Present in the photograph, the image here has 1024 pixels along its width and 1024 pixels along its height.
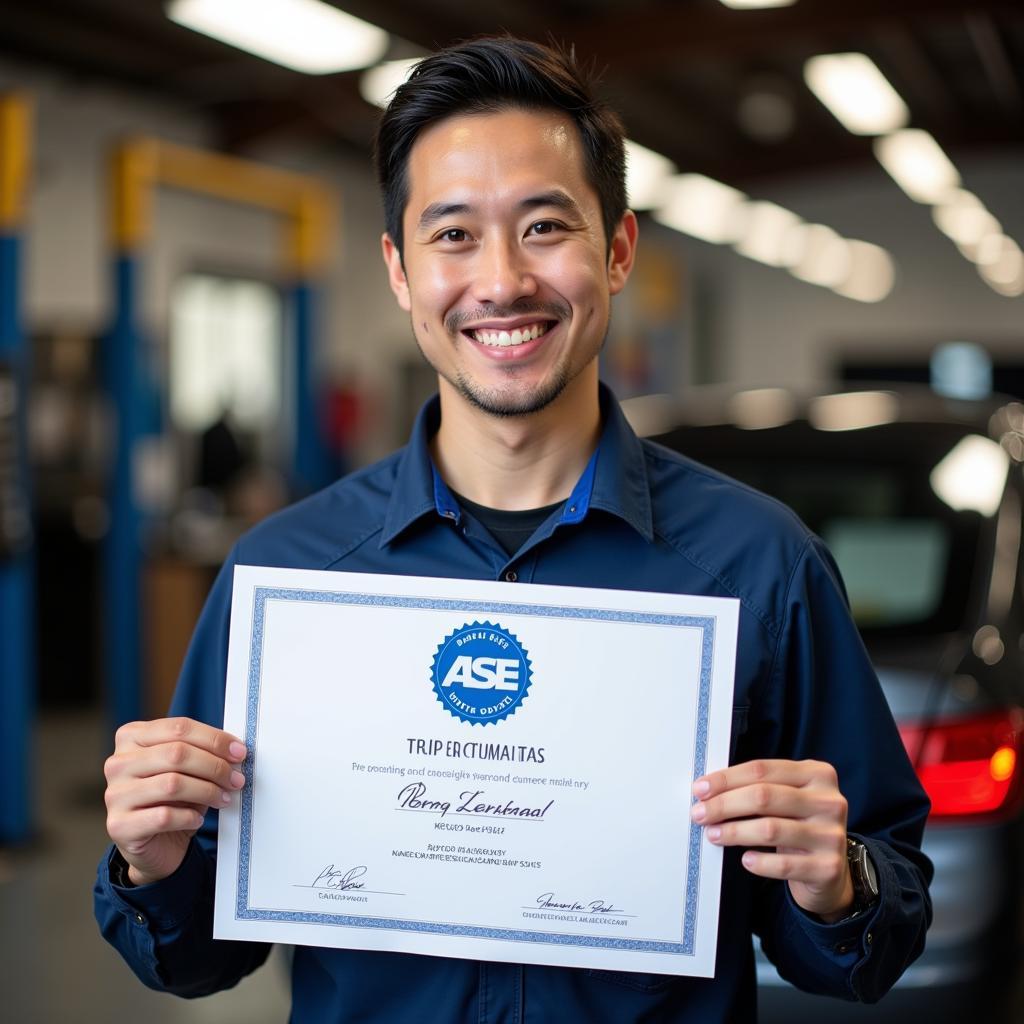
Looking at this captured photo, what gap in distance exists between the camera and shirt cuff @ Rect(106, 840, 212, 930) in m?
1.44

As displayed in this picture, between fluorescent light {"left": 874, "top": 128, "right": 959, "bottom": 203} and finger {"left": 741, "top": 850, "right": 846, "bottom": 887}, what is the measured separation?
11619 millimetres

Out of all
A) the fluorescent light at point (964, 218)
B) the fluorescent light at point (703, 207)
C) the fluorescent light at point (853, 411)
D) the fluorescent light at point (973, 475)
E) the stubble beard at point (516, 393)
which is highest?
the fluorescent light at point (964, 218)

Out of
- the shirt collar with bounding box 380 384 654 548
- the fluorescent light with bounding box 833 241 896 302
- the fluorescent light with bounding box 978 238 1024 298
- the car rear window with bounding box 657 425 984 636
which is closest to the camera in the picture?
the shirt collar with bounding box 380 384 654 548

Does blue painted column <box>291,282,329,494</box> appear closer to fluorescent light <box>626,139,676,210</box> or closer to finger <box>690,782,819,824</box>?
fluorescent light <box>626,139,676,210</box>

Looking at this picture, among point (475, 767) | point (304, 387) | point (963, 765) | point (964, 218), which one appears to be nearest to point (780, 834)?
point (475, 767)

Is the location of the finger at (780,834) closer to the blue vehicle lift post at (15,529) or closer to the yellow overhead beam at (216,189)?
the blue vehicle lift post at (15,529)

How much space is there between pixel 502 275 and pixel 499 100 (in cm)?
23

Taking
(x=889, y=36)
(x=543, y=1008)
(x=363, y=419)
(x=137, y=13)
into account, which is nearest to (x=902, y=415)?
(x=543, y=1008)

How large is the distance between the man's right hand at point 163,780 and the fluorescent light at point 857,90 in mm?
8364

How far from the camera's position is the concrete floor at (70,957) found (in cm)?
389

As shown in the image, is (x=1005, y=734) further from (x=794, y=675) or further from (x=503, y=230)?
(x=503, y=230)

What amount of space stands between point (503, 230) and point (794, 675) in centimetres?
62
